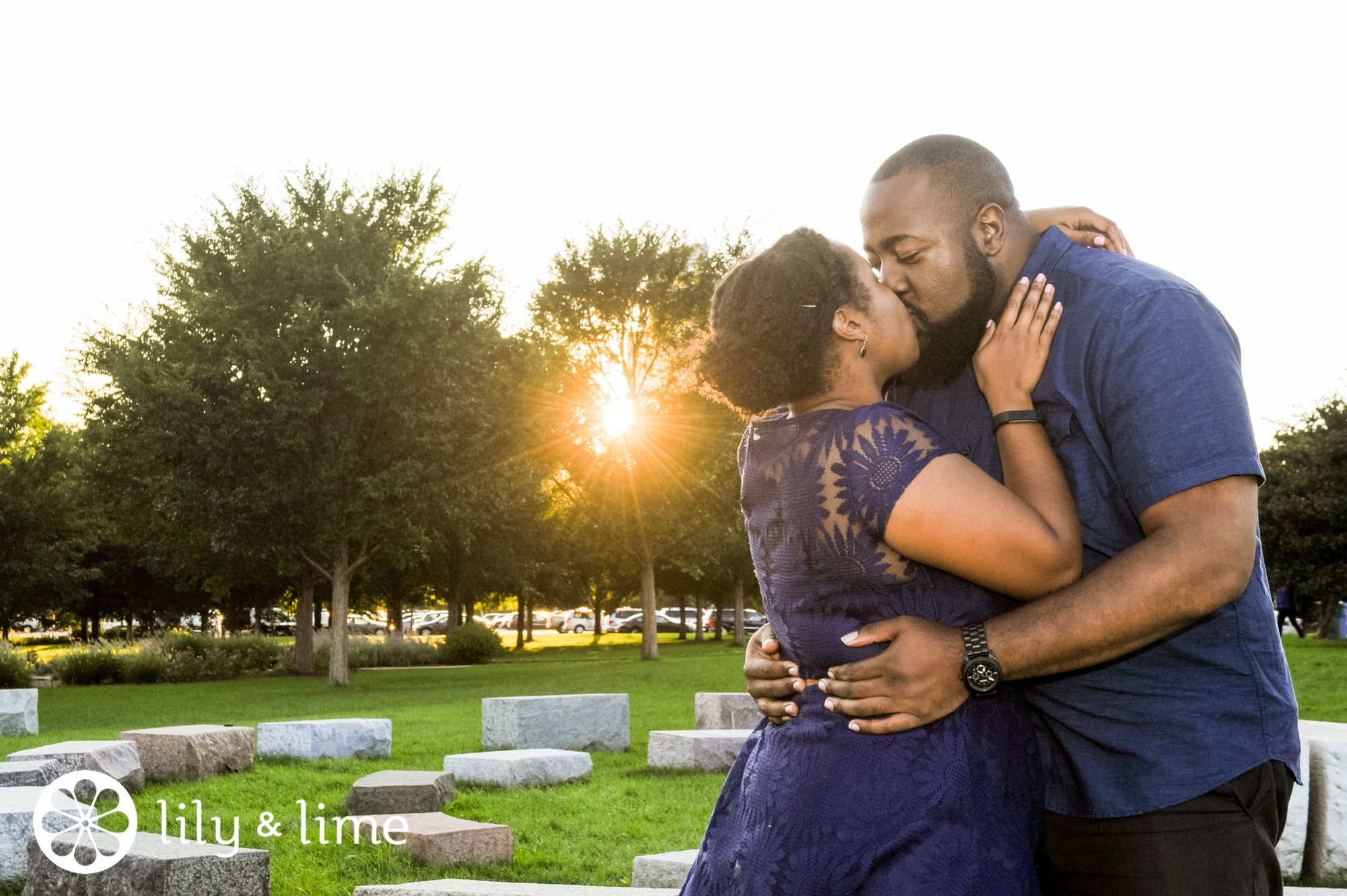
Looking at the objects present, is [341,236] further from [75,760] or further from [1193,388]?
[1193,388]

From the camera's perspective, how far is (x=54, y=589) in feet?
126

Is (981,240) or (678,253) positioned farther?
(678,253)

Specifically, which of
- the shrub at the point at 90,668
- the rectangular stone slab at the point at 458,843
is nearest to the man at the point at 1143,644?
the rectangular stone slab at the point at 458,843

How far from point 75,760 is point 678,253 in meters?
27.0

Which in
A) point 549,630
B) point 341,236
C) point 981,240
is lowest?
point 549,630

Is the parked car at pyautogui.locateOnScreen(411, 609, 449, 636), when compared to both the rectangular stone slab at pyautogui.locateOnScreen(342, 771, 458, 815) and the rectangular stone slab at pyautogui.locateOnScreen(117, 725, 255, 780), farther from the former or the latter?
the rectangular stone slab at pyautogui.locateOnScreen(342, 771, 458, 815)

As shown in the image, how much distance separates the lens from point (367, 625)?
A: 72938 millimetres

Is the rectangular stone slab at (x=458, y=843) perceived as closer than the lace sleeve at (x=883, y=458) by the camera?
No

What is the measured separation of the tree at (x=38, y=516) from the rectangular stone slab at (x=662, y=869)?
2923 cm

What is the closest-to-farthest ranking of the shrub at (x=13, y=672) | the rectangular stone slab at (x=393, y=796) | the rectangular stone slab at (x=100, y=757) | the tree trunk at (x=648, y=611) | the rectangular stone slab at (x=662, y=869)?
1. the rectangular stone slab at (x=662, y=869)
2. the rectangular stone slab at (x=393, y=796)
3. the rectangular stone slab at (x=100, y=757)
4. the shrub at (x=13, y=672)
5. the tree trunk at (x=648, y=611)

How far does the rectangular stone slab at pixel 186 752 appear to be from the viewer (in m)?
10.6

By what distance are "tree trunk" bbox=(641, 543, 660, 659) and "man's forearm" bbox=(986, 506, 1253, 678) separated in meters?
32.3

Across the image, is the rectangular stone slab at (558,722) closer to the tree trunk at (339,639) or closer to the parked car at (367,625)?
the tree trunk at (339,639)

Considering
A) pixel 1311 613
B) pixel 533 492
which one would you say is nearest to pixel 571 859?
pixel 533 492
